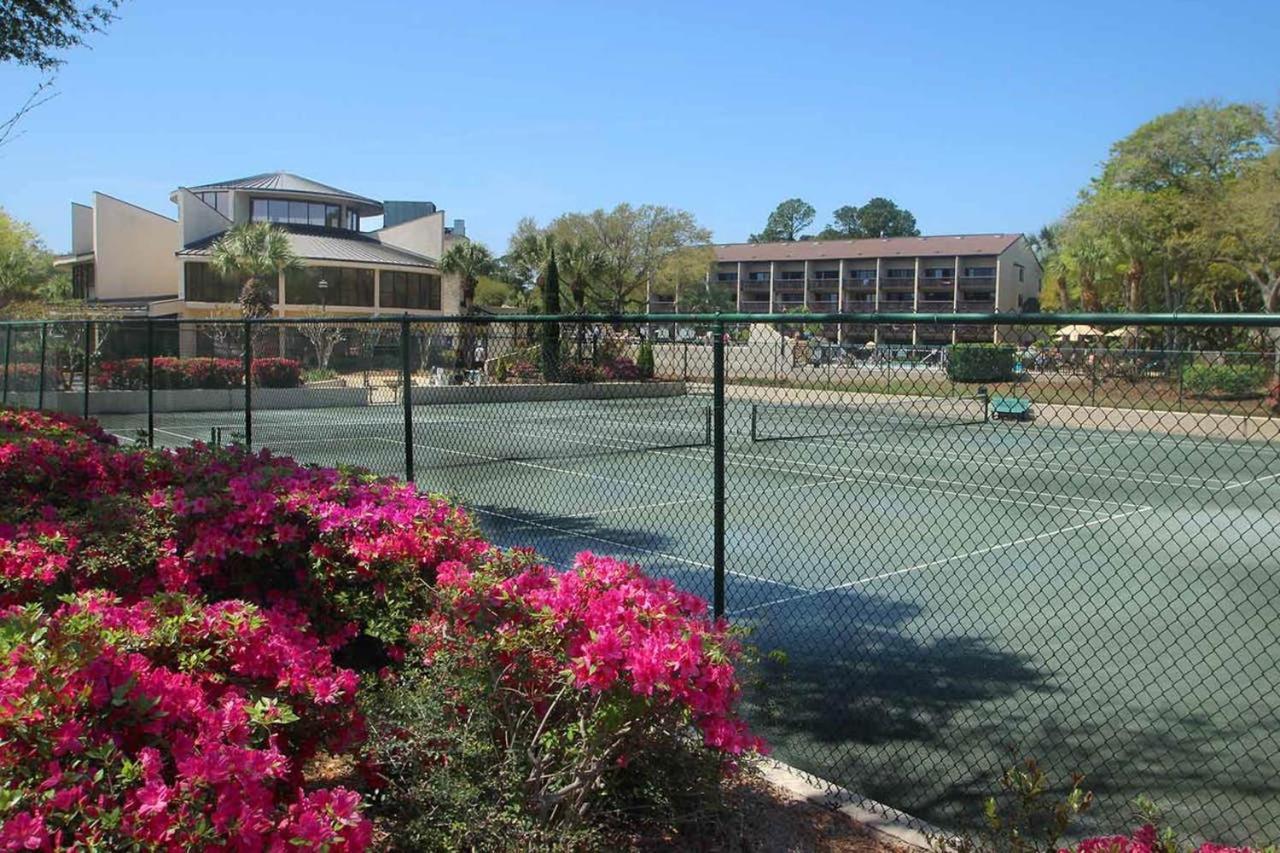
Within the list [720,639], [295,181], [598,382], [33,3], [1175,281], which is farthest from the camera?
[295,181]

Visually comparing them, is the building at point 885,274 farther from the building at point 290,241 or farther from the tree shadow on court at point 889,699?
the tree shadow on court at point 889,699

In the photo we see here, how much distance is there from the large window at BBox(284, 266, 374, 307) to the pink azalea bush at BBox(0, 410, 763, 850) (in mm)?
51726

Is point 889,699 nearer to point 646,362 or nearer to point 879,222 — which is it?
point 646,362

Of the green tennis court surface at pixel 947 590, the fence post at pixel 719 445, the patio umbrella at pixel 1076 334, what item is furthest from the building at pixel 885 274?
the fence post at pixel 719 445

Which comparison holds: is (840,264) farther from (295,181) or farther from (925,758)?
(925,758)

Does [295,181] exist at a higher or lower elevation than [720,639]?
higher

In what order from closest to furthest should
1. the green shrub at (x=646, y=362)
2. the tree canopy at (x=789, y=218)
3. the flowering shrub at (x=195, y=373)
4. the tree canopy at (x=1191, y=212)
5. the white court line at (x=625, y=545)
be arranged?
the white court line at (x=625, y=545) < the green shrub at (x=646, y=362) < the flowering shrub at (x=195, y=373) < the tree canopy at (x=1191, y=212) < the tree canopy at (x=789, y=218)

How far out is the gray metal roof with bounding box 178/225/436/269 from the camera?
5497 cm

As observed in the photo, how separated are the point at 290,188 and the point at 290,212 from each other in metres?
1.54

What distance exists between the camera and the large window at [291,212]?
196 ft

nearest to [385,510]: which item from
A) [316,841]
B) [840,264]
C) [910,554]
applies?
[316,841]

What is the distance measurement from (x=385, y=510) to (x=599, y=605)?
1.64 metres

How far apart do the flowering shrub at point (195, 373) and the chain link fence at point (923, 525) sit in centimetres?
300

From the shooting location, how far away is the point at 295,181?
61969 mm
